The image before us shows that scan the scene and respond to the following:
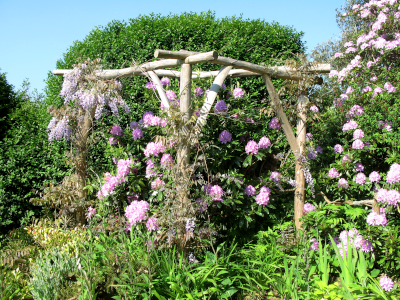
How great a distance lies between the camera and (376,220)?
3242mm

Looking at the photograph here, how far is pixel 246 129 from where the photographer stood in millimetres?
4066

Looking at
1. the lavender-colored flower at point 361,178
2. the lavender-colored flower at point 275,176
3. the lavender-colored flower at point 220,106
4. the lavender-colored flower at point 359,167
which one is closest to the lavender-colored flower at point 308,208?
the lavender-colored flower at point 275,176

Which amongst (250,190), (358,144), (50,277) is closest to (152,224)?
(50,277)

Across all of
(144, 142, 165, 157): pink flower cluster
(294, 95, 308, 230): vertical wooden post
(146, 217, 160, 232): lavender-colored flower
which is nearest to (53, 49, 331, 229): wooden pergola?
(294, 95, 308, 230): vertical wooden post

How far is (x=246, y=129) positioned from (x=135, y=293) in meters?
2.37

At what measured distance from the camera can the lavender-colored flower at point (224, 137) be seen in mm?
3676

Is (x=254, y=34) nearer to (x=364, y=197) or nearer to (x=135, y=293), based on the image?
(x=364, y=197)

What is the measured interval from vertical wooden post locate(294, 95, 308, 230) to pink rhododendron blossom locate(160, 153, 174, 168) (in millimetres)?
1545

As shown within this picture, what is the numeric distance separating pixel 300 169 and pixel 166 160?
5.39 ft

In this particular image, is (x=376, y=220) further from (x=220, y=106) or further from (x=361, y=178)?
(x=220, y=106)

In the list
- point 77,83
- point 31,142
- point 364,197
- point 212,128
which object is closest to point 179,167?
point 212,128

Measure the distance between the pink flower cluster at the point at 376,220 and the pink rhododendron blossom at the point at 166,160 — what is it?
6.88 feet

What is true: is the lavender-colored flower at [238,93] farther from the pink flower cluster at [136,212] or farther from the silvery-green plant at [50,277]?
the silvery-green plant at [50,277]

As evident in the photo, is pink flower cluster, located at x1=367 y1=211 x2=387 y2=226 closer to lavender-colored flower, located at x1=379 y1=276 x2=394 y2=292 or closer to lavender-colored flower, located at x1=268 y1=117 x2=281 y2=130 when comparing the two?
lavender-colored flower, located at x1=379 y1=276 x2=394 y2=292
